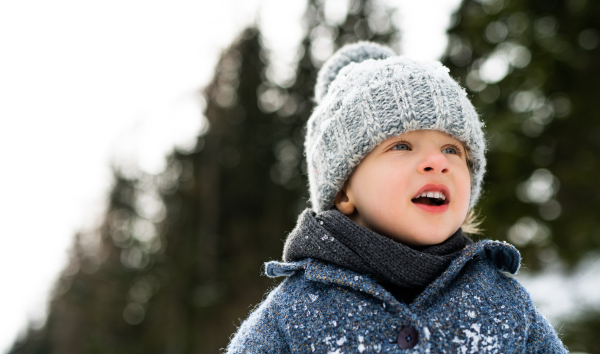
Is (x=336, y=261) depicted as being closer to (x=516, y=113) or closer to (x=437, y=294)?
(x=437, y=294)

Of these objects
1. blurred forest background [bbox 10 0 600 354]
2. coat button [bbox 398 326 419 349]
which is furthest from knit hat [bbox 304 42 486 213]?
blurred forest background [bbox 10 0 600 354]

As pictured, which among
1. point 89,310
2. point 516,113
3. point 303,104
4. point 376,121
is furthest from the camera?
point 89,310

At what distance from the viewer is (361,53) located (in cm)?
204

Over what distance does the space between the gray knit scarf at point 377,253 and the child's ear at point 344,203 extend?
0.12 meters

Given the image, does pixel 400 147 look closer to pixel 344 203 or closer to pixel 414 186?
pixel 414 186

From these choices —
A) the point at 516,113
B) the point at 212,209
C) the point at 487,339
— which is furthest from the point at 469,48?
the point at 212,209

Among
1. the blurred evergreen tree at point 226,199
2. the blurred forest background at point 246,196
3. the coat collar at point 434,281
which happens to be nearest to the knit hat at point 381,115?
the coat collar at point 434,281

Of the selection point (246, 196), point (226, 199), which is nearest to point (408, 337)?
point (246, 196)

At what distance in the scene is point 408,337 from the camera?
51.4 inches

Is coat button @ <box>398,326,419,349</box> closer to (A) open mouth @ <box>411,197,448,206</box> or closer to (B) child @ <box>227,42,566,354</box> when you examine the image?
(B) child @ <box>227,42,566,354</box>

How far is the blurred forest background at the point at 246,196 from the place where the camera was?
15.2ft

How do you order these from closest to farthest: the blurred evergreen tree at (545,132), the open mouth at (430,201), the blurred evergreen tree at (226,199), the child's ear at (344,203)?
the open mouth at (430,201) → the child's ear at (344,203) → the blurred evergreen tree at (545,132) → the blurred evergreen tree at (226,199)

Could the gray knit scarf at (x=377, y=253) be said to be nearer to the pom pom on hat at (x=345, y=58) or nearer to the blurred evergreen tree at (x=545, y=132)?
the pom pom on hat at (x=345, y=58)

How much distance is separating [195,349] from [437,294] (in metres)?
8.70
